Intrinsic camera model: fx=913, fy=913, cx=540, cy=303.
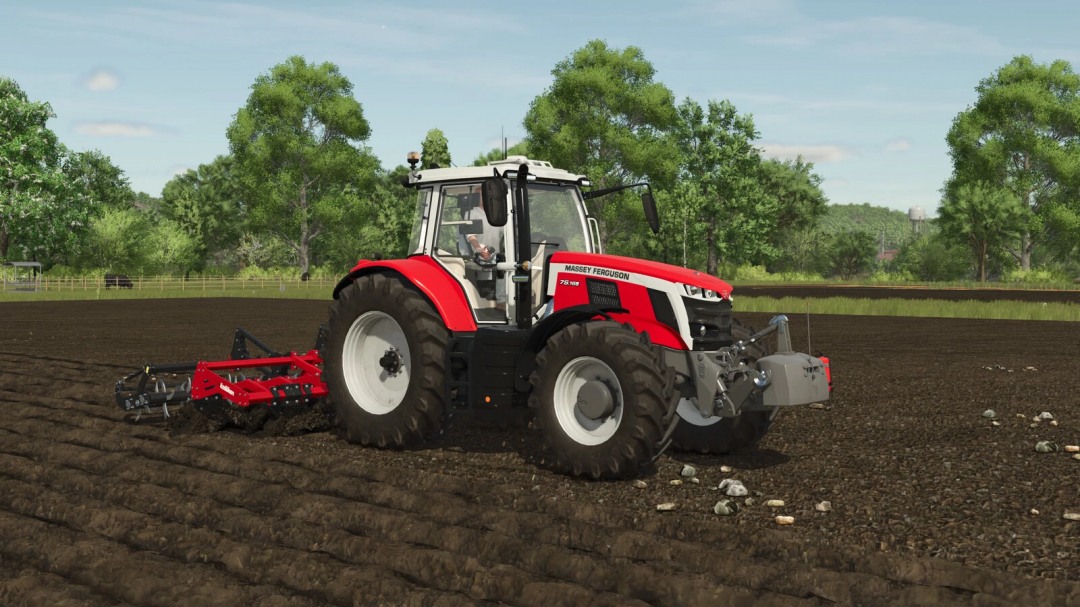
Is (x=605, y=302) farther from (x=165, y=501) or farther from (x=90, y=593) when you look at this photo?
(x=90, y=593)

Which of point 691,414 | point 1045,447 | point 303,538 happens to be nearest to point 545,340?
point 691,414

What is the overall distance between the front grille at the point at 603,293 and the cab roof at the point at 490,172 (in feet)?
3.58

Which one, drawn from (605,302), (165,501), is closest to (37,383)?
(165,501)

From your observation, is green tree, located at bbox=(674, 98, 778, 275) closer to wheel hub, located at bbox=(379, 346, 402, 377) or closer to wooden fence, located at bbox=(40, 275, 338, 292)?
wooden fence, located at bbox=(40, 275, 338, 292)

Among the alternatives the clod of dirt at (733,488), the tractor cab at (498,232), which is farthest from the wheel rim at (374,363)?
the clod of dirt at (733,488)

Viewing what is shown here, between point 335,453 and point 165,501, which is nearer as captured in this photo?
point 165,501

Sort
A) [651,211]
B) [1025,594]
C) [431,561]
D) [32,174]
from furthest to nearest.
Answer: [32,174], [651,211], [431,561], [1025,594]

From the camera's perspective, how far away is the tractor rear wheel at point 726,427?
746cm

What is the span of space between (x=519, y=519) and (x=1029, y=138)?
72.1 m

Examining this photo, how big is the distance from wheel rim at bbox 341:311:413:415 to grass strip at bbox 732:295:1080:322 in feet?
66.7

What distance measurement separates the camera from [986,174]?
68.9 m

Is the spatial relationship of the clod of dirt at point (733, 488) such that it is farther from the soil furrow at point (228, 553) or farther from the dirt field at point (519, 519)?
the soil furrow at point (228, 553)

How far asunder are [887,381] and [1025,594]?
27.6 ft

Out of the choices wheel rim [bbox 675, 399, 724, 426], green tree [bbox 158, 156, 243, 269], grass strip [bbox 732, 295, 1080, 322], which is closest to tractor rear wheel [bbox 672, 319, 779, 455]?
wheel rim [bbox 675, 399, 724, 426]
